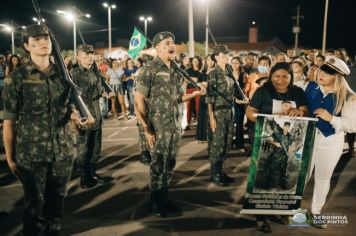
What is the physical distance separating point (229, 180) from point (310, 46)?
5631 cm

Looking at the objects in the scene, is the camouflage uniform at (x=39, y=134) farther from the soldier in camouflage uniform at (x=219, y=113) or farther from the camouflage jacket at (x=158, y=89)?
the soldier in camouflage uniform at (x=219, y=113)

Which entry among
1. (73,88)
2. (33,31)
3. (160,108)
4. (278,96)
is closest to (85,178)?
(160,108)

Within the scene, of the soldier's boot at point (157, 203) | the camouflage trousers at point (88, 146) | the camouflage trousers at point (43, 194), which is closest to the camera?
the camouflage trousers at point (43, 194)

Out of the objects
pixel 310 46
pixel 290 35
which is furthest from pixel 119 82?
pixel 290 35

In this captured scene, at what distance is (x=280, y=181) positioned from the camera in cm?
394

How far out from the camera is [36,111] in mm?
3115

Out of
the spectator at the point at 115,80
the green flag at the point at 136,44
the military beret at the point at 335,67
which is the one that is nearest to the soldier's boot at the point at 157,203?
the military beret at the point at 335,67

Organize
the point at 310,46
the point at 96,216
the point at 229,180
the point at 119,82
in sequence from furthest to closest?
the point at 310,46 < the point at 119,82 < the point at 229,180 < the point at 96,216

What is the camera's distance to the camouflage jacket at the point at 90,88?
18.0ft

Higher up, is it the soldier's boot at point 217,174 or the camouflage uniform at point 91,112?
the camouflage uniform at point 91,112

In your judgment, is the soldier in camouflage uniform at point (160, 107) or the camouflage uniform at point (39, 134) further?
the soldier in camouflage uniform at point (160, 107)

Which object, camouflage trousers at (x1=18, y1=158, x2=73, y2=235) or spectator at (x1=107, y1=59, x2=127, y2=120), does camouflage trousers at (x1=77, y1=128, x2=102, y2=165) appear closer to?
camouflage trousers at (x1=18, y1=158, x2=73, y2=235)

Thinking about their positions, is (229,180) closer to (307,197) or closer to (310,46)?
(307,197)

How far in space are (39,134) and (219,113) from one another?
3.28 meters
